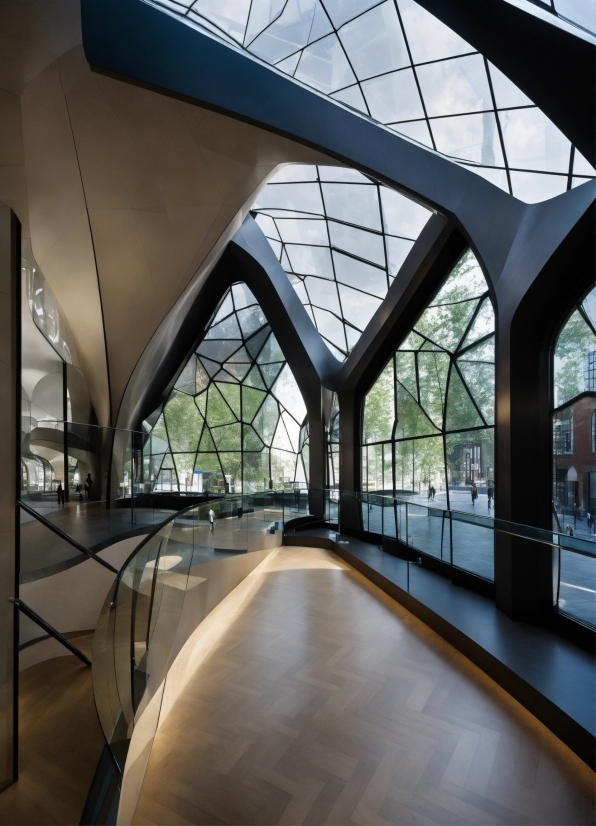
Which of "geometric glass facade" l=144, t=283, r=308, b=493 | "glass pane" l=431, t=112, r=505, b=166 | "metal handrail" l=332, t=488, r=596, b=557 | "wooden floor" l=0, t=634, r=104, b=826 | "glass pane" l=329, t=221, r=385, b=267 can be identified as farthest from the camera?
"geometric glass facade" l=144, t=283, r=308, b=493

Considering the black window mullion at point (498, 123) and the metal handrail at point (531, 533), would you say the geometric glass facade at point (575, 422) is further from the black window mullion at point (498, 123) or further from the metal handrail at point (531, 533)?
the black window mullion at point (498, 123)

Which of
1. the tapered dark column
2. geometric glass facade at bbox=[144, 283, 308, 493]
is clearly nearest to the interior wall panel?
geometric glass facade at bbox=[144, 283, 308, 493]

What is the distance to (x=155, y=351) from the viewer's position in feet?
56.8

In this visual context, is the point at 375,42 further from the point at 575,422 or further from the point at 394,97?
the point at 575,422

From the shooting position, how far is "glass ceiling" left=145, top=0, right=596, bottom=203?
Answer: 7.81 m

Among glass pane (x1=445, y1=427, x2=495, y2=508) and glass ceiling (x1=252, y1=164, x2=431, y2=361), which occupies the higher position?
glass ceiling (x1=252, y1=164, x2=431, y2=361)

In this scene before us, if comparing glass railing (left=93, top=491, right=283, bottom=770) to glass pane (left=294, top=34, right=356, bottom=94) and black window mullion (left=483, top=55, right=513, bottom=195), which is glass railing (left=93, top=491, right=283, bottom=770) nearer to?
black window mullion (left=483, top=55, right=513, bottom=195)

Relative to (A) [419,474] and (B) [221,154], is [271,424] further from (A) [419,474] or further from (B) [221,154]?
(B) [221,154]

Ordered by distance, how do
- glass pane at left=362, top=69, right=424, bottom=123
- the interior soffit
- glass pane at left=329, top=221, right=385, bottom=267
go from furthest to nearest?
glass pane at left=329, top=221, right=385, bottom=267 → the interior soffit → glass pane at left=362, top=69, right=424, bottom=123

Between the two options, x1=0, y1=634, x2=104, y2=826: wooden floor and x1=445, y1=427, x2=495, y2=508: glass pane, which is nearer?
x1=0, y1=634, x2=104, y2=826: wooden floor

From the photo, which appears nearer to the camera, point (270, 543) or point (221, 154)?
point (221, 154)

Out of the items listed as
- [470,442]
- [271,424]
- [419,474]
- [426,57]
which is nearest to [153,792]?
[470,442]

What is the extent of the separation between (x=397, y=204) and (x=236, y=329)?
48.7ft

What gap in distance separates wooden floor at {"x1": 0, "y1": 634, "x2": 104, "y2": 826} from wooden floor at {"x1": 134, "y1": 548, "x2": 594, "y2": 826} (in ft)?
2.95
